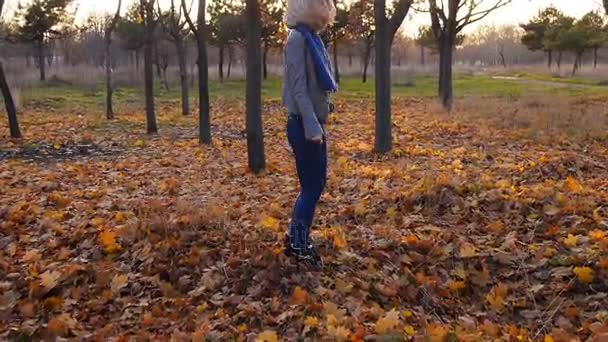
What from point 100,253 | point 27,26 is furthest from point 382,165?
point 27,26

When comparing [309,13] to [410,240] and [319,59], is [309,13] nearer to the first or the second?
[319,59]

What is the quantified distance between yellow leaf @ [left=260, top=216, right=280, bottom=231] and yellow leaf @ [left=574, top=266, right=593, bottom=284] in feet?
7.87

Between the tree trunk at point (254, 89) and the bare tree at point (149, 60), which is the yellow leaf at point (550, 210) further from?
the bare tree at point (149, 60)

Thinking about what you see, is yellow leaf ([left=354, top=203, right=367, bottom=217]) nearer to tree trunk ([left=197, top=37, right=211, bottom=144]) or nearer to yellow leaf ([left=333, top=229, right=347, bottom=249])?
yellow leaf ([left=333, top=229, right=347, bottom=249])

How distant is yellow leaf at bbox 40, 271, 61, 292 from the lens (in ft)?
13.5

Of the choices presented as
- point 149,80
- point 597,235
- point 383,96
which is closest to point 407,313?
point 597,235

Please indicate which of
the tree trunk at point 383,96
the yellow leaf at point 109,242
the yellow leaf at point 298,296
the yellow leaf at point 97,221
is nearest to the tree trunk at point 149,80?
the tree trunk at point 383,96

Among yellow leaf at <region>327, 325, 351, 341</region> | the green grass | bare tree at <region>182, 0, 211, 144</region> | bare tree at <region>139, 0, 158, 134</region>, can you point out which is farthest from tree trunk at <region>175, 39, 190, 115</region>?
yellow leaf at <region>327, 325, 351, 341</region>

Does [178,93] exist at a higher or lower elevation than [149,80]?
lower

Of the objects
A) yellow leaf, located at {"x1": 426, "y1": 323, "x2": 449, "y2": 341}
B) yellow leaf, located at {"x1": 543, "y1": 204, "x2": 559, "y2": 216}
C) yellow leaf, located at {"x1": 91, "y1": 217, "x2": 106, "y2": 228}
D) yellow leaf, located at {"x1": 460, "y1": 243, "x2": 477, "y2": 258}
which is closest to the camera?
yellow leaf, located at {"x1": 426, "y1": 323, "x2": 449, "y2": 341}

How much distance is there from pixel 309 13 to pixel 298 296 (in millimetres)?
1889

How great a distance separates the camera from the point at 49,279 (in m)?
4.17

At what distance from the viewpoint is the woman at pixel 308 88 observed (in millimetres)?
3789

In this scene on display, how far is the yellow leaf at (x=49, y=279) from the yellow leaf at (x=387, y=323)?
236 cm
